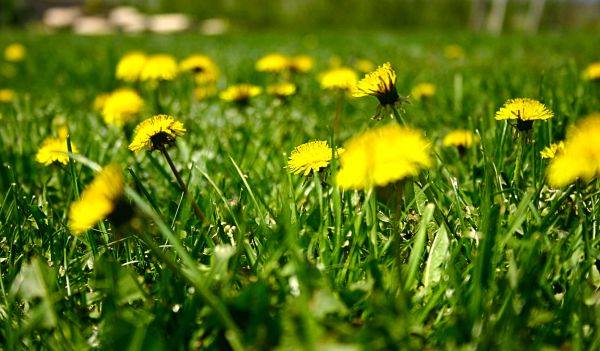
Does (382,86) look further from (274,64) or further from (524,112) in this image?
(274,64)

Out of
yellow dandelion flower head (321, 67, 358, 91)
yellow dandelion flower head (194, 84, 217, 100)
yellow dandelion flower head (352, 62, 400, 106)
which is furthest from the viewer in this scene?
yellow dandelion flower head (194, 84, 217, 100)

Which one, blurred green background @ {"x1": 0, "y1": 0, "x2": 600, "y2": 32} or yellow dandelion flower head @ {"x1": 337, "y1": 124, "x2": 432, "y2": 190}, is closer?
yellow dandelion flower head @ {"x1": 337, "y1": 124, "x2": 432, "y2": 190}

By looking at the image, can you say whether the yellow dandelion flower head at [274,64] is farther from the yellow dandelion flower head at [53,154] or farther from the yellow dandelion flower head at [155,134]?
the yellow dandelion flower head at [155,134]

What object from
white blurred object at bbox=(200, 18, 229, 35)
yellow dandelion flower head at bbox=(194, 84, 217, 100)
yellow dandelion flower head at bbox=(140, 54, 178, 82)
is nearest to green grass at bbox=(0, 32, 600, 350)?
yellow dandelion flower head at bbox=(140, 54, 178, 82)

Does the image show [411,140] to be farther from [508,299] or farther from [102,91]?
[102,91]

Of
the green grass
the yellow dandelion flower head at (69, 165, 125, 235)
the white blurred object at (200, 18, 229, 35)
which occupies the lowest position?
the green grass

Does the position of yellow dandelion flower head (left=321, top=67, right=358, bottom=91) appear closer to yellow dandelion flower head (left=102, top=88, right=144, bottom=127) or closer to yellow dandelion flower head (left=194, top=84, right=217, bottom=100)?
yellow dandelion flower head (left=102, top=88, right=144, bottom=127)
